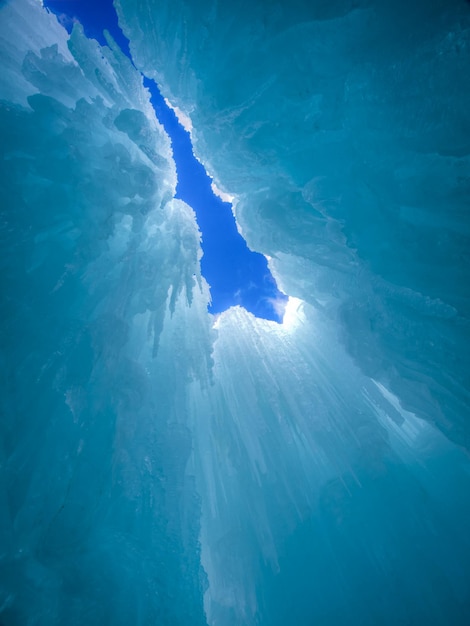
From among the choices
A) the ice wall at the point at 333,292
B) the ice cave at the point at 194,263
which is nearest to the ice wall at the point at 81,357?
the ice cave at the point at 194,263

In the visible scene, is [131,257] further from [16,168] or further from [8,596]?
[8,596]

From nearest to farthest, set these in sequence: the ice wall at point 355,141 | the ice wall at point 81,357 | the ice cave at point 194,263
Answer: the ice wall at point 355,141
the ice cave at point 194,263
the ice wall at point 81,357

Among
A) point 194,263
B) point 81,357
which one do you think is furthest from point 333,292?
point 81,357

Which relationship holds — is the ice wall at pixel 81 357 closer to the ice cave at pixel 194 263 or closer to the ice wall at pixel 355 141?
the ice cave at pixel 194 263

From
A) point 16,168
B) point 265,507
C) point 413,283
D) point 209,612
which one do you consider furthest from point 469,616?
point 16,168

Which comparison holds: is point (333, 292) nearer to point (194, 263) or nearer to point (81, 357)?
point (194, 263)

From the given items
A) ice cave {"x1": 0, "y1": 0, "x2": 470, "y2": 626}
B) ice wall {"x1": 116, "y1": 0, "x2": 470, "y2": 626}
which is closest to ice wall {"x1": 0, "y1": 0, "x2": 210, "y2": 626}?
ice cave {"x1": 0, "y1": 0, "x2": 470, "y2": 626}

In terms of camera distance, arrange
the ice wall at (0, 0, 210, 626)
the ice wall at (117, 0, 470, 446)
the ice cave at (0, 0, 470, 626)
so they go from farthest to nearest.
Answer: the ice wall at (0, 0, 210, 626)
the ice cave at (0, 0, 470, 626)
the ice wall at (117, 0, 470, 446)

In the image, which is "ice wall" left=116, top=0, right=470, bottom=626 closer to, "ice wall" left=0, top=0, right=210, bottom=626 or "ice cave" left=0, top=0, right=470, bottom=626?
"ice cave" left=0, top=0, right=470, bottom=626
